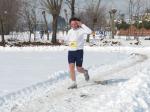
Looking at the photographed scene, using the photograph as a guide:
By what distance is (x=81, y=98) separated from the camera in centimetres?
925

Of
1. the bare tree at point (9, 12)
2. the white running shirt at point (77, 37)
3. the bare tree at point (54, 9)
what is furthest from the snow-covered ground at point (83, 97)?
the bare tree at point (9, 12)

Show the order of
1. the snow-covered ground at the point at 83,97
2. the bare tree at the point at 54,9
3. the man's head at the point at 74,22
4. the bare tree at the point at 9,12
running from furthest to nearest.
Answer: the bare tree at the point at 9,12
the bare tree at the point at 54,9
the man's head at the point at 74,22
the snow-covered ground at the point at 83,97

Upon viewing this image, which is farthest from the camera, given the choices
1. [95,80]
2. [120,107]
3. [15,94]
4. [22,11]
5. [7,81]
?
[22,11]

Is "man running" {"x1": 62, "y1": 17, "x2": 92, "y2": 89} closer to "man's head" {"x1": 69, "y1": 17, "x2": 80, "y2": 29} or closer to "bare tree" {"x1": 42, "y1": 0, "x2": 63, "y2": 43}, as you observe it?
"man's head" {"x1": 69, "y1": 17, "x2": 80, "y2": 29}

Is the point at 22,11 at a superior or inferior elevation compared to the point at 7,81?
superior

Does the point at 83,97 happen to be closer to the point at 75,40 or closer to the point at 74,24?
the point at 75,40

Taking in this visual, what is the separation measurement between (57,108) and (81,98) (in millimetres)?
1146

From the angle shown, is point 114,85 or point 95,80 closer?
point 114,85

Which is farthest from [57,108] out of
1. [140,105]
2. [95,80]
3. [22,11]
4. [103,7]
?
[103,7]

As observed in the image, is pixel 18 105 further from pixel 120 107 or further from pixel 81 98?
pixel 120 107

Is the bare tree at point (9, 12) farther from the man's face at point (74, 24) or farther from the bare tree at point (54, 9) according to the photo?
the man's face at point (74, 24)

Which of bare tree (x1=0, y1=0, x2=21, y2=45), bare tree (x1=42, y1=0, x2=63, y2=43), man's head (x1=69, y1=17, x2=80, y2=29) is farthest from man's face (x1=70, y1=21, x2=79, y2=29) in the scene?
bare tree (x1=0, y1=0, x2=21, y2=45)

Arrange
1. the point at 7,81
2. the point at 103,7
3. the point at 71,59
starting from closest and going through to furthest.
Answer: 1. the point at 71,59
2. the point at 7,81
3. the point at 103,7

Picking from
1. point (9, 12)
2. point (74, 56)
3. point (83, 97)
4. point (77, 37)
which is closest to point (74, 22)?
point (77, 37)
